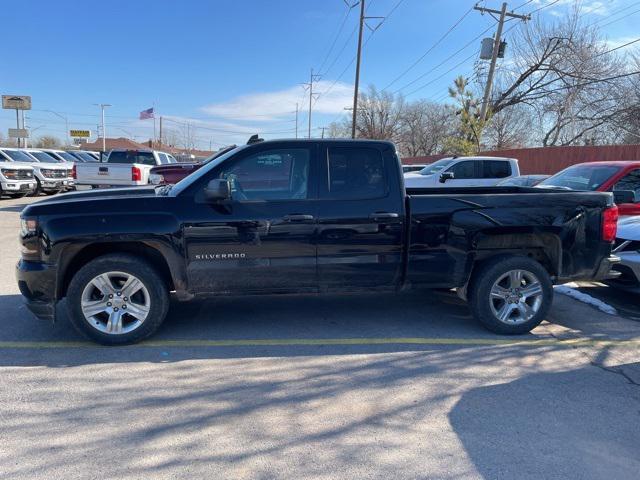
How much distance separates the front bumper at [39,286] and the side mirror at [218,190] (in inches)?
61.3

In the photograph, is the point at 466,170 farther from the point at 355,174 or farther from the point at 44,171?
the point at 44,171

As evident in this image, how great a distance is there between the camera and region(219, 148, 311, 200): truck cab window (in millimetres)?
4582

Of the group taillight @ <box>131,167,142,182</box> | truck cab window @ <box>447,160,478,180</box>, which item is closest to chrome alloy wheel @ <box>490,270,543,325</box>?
truck cab window @ <box>447,160,478,180</box>

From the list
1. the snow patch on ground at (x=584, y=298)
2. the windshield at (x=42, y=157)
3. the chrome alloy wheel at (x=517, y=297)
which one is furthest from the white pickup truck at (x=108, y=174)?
the chrome alloy wheel at (x=517, y=297)

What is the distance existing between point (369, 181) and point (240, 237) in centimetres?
137

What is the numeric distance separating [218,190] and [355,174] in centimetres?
135

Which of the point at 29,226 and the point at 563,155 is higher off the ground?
the point at 563,155

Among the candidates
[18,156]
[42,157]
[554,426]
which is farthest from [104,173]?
[554,426]

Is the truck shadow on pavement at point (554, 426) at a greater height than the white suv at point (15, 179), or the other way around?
the white suv at point (15, 179)

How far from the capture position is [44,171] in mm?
19828

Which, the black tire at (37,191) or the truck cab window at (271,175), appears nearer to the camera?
the truck cab window at (271,175)

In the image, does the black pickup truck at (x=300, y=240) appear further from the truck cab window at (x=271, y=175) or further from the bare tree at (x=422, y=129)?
the bare tree at (x=422, y=129)

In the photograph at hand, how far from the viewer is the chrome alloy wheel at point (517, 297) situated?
16.1 feet

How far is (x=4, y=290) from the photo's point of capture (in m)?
6.16
